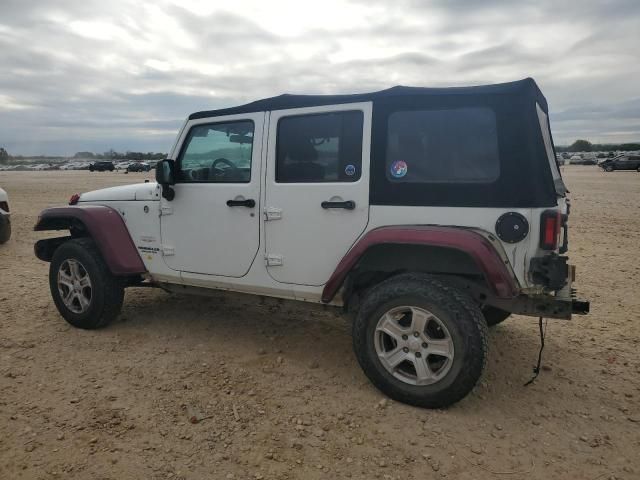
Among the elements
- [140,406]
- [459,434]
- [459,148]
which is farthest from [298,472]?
[459,148]

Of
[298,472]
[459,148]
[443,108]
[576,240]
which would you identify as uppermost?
[443,108]

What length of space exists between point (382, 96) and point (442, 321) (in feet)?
5.11

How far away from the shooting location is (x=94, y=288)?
4363mm

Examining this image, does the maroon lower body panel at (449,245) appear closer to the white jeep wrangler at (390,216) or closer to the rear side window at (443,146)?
the white jeep wrangler at (390,216)

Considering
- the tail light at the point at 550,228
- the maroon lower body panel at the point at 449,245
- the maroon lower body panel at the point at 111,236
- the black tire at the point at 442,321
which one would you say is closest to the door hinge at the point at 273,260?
the maroon lower body panel at the point at 449,245

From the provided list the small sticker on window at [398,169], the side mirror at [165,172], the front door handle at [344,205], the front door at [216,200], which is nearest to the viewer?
the small sticker on window at [398,169]

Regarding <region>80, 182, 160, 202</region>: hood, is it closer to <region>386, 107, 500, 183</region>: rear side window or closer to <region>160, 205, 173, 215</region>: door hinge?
<region>160, 205, 173, 215</region>: door hinge

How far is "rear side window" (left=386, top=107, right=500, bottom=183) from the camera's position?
9.87 feet

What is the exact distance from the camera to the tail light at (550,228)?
2816 millimetres

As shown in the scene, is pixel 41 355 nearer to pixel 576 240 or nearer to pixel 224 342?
pixel 224 342

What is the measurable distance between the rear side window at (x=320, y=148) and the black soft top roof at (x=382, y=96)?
0.33ft

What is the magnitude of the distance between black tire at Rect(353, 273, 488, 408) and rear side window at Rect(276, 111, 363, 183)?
2.84 ft

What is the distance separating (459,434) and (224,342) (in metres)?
2.21

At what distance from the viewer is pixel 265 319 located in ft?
15.9
